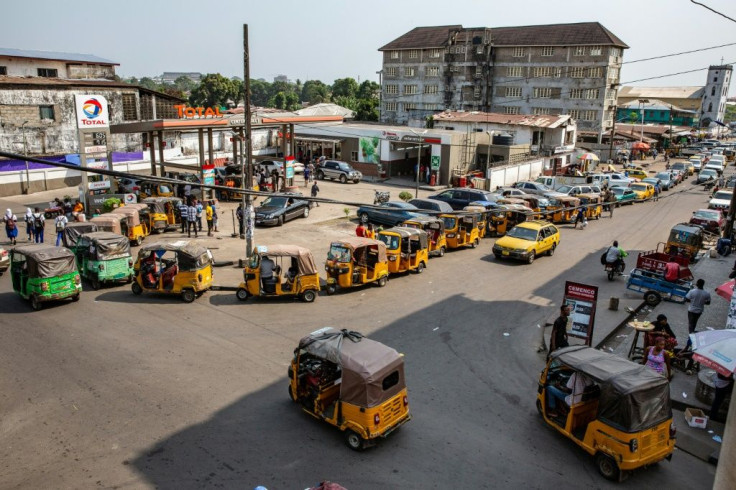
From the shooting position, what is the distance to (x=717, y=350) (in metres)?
10.9

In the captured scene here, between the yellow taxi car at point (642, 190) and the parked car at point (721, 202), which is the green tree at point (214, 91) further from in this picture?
the parked car at point (721, 202)

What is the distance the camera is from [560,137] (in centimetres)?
5459

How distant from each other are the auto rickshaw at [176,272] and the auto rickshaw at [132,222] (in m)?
6.76

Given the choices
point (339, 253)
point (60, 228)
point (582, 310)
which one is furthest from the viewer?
point (60, 228)

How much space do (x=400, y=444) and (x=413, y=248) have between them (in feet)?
40.3

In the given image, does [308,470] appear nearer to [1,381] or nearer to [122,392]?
[122,392]

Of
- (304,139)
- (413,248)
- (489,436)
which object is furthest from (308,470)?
(304,139)

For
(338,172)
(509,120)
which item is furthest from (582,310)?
(509,120)

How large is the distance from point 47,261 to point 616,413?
15.8 m

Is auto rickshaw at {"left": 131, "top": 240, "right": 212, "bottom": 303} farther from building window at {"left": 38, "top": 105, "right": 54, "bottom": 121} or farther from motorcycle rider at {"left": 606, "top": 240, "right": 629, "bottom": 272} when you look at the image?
building window at {"left": 38, "top": 105, "right": 54, "bottom": 121}

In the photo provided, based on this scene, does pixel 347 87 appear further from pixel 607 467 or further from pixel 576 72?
pixel 607 467

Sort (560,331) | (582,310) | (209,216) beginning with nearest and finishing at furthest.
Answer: (560,331), (582,310), (209,216)

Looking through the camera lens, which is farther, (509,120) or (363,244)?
(509,120)

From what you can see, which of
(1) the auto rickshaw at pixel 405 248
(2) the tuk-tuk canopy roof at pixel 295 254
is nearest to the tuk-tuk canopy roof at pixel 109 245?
(2) the tuk-tuk canopy roof at pixel 295 254
